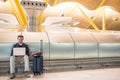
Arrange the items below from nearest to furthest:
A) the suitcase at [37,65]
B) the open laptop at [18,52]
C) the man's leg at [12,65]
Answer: the man's leg at [12,65]
the open laptop at [18,52]
the suitcase at [37,65]

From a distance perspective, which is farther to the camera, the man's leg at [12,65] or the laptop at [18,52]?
the laptop at [18,52]

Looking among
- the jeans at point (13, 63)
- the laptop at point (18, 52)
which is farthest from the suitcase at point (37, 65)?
the laptop at point (18, 52)

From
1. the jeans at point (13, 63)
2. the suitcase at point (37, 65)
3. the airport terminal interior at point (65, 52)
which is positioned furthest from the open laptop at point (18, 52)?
the suitcase at point (37, 65)

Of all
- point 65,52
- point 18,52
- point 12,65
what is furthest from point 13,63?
point 65,52

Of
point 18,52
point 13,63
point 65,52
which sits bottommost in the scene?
point 13,63

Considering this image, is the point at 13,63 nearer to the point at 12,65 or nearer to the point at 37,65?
the point at 12,65

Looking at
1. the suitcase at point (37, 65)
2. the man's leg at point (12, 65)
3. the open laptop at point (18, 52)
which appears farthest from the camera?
the suitcase at point (37, 65)

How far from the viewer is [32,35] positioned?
8.19 m

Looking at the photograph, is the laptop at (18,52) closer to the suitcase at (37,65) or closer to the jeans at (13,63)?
the jeans at (13,63)

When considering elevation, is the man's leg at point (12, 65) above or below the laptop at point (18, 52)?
below

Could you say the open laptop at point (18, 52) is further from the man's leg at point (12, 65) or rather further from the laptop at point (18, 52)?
the man's leg at point (12, 65)

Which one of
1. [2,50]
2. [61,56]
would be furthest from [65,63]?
[2,50]

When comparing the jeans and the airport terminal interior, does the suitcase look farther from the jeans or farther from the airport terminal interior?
the jeans

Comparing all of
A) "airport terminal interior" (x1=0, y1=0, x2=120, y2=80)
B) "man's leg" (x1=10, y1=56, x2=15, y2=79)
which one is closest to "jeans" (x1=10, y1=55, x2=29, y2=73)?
"man's leg" (x1=10, y1=56, x2=15, y2=79)
